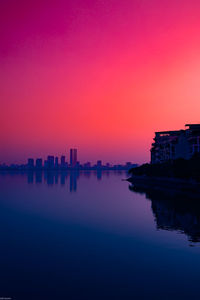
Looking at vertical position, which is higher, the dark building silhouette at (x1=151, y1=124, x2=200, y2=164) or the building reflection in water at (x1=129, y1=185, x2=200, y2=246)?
the dark building silhouette at (x1=151, y1=124, x2=200, y2=164)

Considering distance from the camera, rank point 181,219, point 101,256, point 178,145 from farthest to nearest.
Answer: point 178,145
point 181,219
point 101,256

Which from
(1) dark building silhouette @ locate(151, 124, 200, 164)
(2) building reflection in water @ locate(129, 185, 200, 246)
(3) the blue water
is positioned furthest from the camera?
(1) dark building silhouette @ locate(151, 124, 200, 164)

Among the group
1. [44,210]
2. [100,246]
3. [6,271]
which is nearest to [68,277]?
[6,271]

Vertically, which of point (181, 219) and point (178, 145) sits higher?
point (178, 145)

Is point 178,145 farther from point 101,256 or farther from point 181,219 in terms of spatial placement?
point 101,256

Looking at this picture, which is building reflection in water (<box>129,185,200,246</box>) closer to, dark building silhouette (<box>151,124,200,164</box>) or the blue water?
the blue water

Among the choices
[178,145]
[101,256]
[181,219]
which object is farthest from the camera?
[178,145]

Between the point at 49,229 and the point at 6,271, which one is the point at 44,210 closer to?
the point at 49,229

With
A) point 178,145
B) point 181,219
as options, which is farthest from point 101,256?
point 178,145

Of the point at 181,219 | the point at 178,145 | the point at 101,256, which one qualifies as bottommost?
the point at 101,256

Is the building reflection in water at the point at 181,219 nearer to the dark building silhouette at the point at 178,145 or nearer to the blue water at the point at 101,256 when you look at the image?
the blue water at the point at 101,256

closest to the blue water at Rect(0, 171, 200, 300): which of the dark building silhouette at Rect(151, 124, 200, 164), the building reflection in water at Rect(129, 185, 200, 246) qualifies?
the building reflection in water at Rect(129, 185, 200, 246)

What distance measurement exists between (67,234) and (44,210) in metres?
19.2

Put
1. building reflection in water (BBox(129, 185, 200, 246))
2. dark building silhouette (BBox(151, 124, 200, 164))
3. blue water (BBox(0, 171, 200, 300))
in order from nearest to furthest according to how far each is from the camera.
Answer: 1. blue water (BBox(0, 171, 200, 300))
2. building reflection in water (BBox(129, 185, 200, 246))
3. dark building silhouette (BBox(151, 124, 200, 164))
